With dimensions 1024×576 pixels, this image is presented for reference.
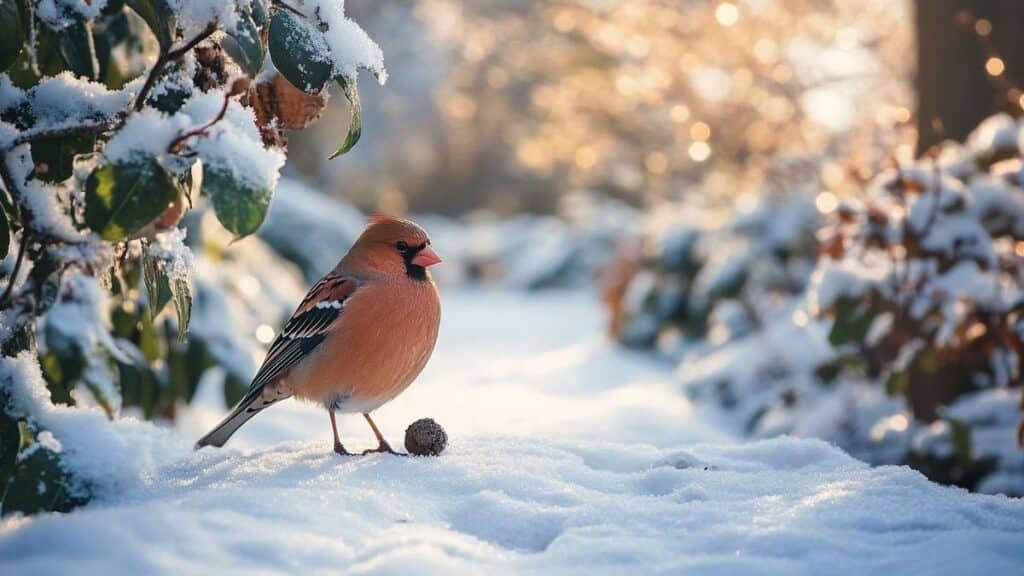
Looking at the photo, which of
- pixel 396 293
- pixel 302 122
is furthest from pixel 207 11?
pixel 396 293

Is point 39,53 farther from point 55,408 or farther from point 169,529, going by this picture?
point 169,529

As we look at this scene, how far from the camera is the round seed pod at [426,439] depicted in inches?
96.5

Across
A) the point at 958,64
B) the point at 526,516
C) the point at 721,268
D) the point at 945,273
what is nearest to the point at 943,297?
the point at 945,273

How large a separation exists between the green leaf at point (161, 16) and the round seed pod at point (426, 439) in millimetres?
1098

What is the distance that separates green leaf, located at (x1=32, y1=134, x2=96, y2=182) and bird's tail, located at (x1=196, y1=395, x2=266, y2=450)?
1.02 meters

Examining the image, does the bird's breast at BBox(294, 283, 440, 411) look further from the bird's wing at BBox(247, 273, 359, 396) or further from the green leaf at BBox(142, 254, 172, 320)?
the green leaf at BBox(142, 254, 172, 320)

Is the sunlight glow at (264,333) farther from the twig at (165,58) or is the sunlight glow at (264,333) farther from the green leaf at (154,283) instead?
the twig at (165,58)

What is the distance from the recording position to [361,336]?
104 inches

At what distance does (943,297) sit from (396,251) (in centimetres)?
200

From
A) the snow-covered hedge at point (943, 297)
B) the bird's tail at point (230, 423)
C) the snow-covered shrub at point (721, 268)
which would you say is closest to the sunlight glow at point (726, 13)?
the snow-covered shrub at point (721, 268)

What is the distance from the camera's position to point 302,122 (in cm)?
207

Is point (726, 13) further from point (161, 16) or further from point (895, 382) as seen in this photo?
point (161, 16)

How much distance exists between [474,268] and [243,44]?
13.7 meters

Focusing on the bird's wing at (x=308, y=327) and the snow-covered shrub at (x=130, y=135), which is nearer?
the snow-covered shrub at (x=130, y=135)
